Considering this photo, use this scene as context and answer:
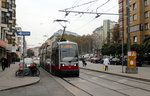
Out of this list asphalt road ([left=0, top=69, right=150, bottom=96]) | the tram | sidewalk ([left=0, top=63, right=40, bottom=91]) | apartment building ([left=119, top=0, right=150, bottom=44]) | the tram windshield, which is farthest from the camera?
apartment building ([left=119, top=0, right=150, bottom=44])

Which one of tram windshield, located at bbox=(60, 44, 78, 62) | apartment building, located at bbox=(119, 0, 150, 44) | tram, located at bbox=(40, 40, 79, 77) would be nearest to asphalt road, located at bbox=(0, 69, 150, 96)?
tram, located at bbox=(40, 40, 79, 77)

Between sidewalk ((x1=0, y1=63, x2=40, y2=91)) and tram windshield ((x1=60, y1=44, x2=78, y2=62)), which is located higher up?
tram windshield ((x1=60, y1=44, x2=78, y2=62))

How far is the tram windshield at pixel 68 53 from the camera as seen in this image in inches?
770

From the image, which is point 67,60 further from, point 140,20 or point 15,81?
point 140,20

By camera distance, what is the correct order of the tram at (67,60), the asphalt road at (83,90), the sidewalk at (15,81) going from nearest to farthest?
the asphalt road at (83,90) → the sidewalk at (15,81) → the tram at (67,60)

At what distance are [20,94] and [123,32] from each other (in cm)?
6040

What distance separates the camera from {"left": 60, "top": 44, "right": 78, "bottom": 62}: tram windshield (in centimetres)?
1956

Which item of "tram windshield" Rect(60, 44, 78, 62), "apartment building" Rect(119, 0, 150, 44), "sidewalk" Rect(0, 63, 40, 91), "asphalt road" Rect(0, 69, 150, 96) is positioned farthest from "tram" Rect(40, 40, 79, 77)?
"apartment building" Rect(119, 0, 150, 44)

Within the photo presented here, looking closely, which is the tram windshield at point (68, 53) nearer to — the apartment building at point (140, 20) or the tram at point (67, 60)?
the tram at point (67, 60)

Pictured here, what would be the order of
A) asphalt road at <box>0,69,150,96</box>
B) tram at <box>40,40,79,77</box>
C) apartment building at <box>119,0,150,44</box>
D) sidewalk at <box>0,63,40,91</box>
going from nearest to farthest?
asphalt road at <box>0,69,150,96</box>, sidewalk at <box>0,63,40,91</box>, tram at <box>40,40,79,77</box>, apartment building at <box>119,0,150,44</box>

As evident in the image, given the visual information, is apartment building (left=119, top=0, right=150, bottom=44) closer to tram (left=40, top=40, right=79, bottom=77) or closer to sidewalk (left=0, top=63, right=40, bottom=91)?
tram (left=40, top=40, right=79, bottom=77)

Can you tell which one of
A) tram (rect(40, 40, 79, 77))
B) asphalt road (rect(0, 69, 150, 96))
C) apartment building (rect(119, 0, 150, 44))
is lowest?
asphalt road (rect(0, 69, 150, 96))

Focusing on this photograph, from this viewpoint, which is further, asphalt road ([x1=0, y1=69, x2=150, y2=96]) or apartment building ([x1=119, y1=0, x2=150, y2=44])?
apartment building ([x1=119, y1=0, x2=150, y2=44])

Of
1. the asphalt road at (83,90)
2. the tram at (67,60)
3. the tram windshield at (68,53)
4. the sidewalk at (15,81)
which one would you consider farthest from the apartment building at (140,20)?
the asphalt road at (83,90)
